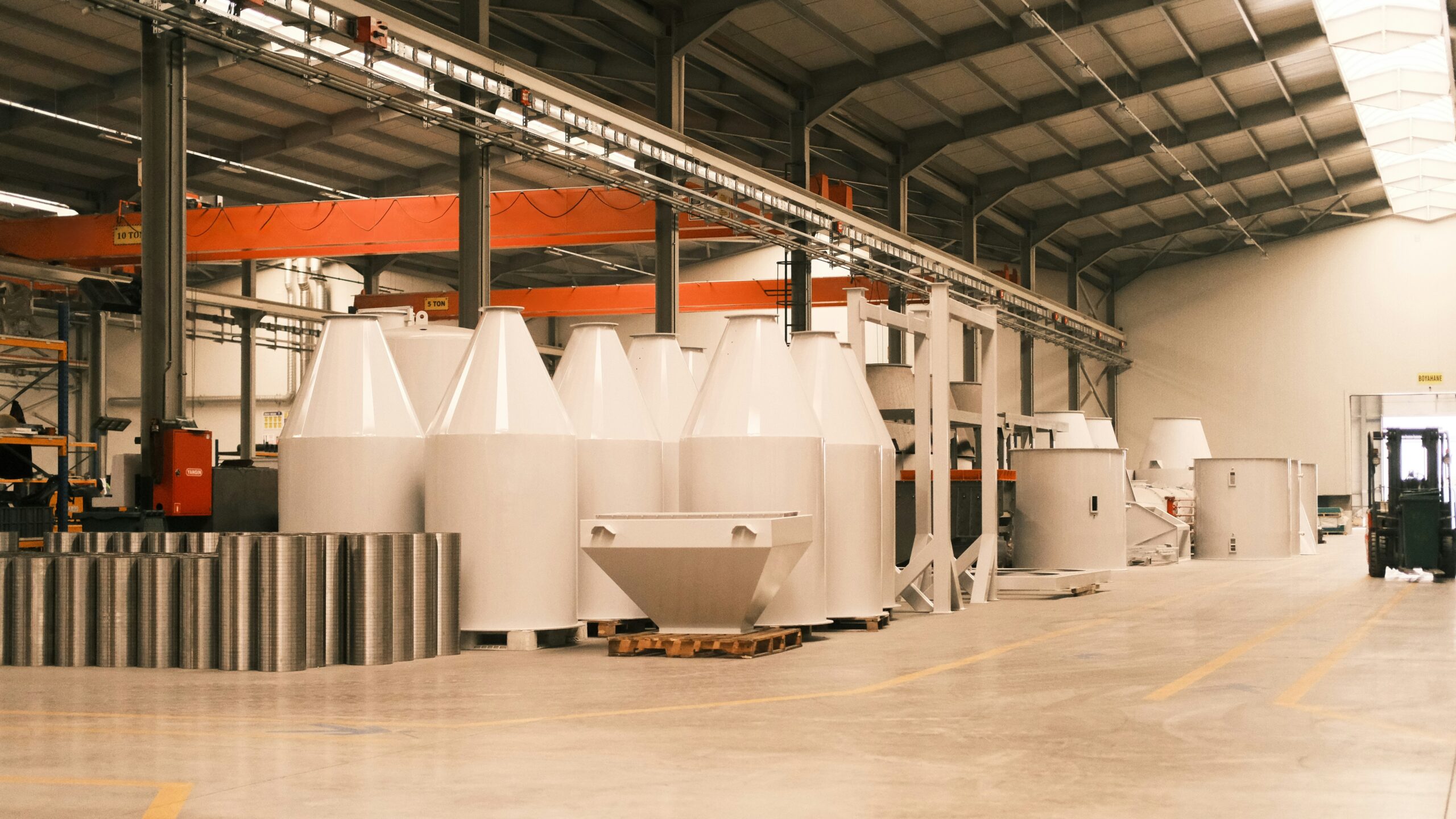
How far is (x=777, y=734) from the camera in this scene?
5.86 m

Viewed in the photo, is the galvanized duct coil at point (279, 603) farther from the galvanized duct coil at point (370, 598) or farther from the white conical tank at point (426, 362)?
the white conical tank at point (426, 362)

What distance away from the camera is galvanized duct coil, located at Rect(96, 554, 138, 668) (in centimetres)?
853

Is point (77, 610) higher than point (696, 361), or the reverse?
point (696, 361)

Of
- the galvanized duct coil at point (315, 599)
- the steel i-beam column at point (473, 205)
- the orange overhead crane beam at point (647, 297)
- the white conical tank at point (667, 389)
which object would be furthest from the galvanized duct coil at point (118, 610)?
the orange overhead crane beam at point (647, 297)

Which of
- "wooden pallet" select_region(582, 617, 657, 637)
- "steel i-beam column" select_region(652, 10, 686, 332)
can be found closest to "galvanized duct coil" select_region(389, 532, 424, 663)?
"wooden pallet" select_region(582, 617, 657, 637)

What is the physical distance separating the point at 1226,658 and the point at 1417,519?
10.7 meters

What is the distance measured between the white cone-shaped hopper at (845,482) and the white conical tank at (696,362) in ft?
4.61

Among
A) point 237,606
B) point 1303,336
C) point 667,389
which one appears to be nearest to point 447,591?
point 237,606

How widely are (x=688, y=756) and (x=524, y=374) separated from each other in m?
4.78

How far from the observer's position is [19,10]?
1797 cm

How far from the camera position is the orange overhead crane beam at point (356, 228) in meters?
19.4

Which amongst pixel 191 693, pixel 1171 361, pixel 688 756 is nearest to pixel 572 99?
pixel 191 693

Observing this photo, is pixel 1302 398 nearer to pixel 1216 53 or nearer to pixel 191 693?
pixel 1216 53

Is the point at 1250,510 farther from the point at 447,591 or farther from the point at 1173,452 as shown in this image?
the point at 447,591
